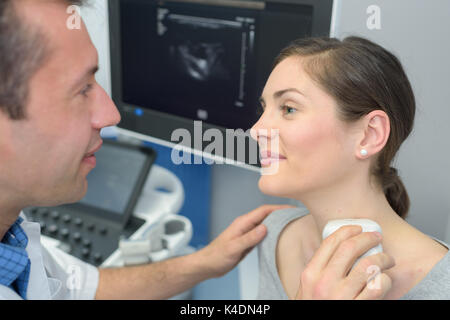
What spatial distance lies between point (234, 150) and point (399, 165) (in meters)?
0.39

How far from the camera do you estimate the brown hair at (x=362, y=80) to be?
74cm

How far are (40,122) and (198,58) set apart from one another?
540 mm

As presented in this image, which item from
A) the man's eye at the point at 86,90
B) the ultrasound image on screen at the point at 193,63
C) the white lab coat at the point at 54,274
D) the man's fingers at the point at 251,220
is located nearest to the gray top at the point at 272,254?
the man's fingers at the point at 251,220

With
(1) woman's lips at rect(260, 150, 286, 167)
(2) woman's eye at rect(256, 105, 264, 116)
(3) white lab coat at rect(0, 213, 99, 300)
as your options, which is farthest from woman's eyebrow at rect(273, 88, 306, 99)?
(3) white lab coat at rect(0, 213, 99, 300)

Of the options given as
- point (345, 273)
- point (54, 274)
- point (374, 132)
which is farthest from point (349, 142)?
point (54, 274)

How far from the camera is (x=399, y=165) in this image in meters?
0.89

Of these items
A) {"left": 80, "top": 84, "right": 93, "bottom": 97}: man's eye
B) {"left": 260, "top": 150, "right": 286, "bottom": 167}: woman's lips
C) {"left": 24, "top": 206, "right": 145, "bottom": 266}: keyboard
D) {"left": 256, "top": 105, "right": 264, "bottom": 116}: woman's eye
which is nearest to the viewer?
{"left": 80, "top": 84, "right": 93, "bottom": 97}: man's eye

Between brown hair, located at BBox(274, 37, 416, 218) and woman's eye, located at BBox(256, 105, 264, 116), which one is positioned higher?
→ brown hair, located at BBox(274, 37, 416, 218)

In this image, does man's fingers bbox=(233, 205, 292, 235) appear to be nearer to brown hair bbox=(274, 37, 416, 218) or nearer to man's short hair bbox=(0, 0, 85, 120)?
brown hair bbox=(274, 37, 416, 218)

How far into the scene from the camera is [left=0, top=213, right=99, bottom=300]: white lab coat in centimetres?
79

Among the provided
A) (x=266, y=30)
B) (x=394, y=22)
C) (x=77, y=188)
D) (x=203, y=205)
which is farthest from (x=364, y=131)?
(x=203, y=205)

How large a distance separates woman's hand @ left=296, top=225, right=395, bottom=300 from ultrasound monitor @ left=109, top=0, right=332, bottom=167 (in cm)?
44

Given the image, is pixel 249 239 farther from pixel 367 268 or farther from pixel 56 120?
pixel 56 120

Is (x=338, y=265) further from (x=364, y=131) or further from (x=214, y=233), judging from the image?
(x=214, y=233)
